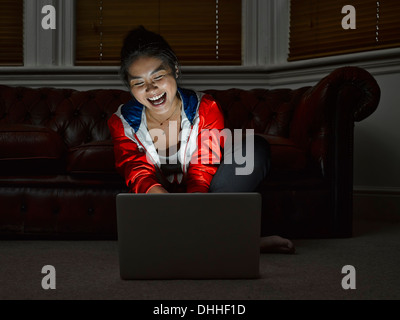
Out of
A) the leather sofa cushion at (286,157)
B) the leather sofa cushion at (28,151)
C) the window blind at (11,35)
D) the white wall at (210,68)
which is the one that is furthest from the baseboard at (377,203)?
the window blind at (11,35)

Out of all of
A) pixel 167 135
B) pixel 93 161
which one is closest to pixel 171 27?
pixel 93 161

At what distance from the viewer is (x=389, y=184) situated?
2.30 metres

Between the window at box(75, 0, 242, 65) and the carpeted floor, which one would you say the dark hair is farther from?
the window at box(75, 0, 242, 65)

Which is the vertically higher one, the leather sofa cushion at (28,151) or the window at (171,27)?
the window at (171,27)

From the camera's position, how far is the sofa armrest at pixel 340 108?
169 cm

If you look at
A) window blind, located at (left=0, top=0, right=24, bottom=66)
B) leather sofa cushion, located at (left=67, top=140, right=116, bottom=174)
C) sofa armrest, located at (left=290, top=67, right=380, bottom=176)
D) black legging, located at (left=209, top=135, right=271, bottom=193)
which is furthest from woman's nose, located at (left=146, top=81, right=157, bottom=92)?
window blind, located at (left=0, top=0, right=24, bottom=66)

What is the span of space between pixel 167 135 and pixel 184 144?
0.07 m

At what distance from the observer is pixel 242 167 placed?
1295mm

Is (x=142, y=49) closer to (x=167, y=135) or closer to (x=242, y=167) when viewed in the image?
(x=167, y=135)

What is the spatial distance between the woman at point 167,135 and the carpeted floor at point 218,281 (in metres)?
0.20

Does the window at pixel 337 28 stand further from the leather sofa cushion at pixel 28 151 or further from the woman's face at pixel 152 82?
the leather sofa cushion at pixel 28 151

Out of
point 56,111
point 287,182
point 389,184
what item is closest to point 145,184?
point 287,182

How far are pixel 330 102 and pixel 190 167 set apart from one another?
2.19 feet

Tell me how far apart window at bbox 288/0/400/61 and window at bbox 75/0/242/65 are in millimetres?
355
